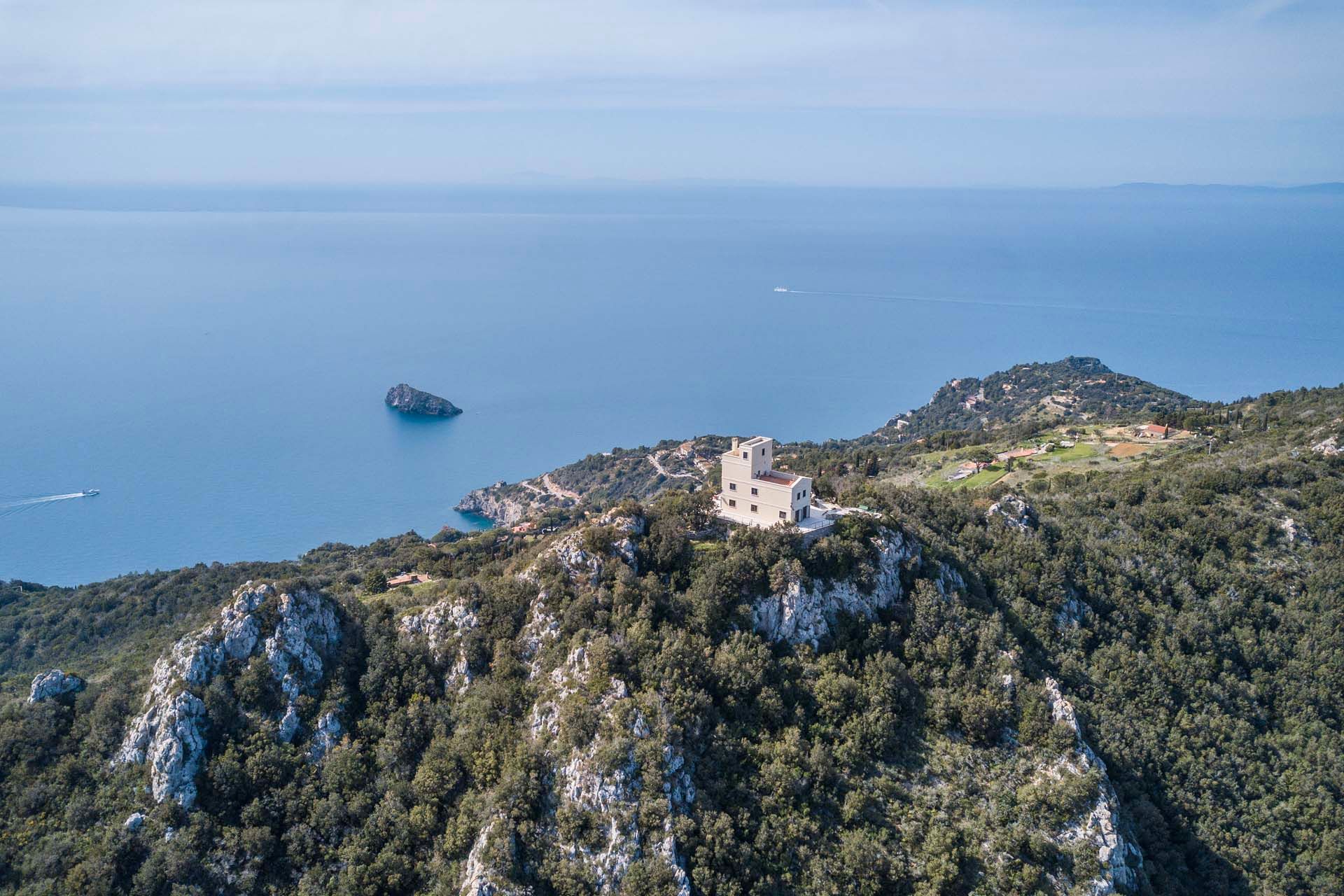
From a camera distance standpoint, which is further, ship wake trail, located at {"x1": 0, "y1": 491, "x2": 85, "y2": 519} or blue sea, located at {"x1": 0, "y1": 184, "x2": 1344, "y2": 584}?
blue sea, located at {"x1": 0, "y1": 184, "x2": 1344, "y2": 584}

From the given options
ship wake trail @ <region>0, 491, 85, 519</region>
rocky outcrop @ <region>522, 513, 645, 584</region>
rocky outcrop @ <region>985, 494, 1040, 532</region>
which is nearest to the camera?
rocky outcrop @ <region>522, 513, 645, 584</region>

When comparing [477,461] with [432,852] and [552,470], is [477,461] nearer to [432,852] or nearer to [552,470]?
[552,470]

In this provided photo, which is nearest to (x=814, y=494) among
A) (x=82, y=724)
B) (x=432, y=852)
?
(x=432, y=852)

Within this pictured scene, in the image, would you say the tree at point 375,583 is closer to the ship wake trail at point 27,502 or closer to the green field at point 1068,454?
the green field at point 1068,454

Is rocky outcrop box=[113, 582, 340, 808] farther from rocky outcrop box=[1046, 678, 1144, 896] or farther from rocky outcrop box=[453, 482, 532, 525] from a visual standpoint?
rocky outcrop box=[453, 482, 532, 525]

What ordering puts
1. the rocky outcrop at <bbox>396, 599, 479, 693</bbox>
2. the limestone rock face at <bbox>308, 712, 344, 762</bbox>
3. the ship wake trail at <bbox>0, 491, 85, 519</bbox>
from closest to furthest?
the limestone rock face at <bbox>308, 712, 344, 762</bbox>, the rocky outcrop at <bbox>396, 599, 479, 693</bbox>, the ship wake trail at <bbox>0, 491, 85, 519</bbox>

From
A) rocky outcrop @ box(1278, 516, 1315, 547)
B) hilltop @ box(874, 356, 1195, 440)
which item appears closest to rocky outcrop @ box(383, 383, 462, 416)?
hilltop @ box(874, 356, 1195, 440)

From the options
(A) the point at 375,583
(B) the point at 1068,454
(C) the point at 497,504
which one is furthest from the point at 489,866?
(C) the point at 497,504
